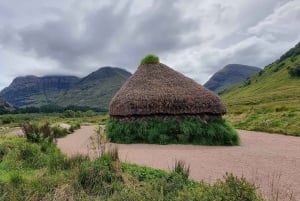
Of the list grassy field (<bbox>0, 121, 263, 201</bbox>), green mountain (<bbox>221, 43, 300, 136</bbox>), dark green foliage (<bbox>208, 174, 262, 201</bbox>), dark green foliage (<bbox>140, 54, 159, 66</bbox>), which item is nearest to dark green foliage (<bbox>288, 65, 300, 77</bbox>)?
green mountain (<bbox>221, 43, 300, 136</bbox>)

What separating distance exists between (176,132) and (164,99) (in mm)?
1914

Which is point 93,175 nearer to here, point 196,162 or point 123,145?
point 196,162

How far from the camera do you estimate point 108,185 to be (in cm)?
750

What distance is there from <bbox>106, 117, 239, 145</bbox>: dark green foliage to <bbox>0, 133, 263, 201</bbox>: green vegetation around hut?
27.7ft

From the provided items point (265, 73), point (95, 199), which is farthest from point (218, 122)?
point (265, 73)

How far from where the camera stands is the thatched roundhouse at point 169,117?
17859 mm

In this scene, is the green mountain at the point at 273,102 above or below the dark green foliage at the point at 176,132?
above

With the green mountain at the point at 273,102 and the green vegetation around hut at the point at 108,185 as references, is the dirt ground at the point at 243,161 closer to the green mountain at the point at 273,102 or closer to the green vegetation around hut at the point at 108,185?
the green vegetation around hut at the point at 108,185

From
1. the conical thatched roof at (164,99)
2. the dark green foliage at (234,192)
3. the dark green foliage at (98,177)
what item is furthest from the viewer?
the conical thatched roof at (164,99)

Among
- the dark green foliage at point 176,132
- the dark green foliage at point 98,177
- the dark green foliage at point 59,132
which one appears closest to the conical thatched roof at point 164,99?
the dark green foliage at point 176,132

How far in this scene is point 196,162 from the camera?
475 inches

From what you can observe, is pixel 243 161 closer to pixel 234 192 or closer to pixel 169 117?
pixel 169 117

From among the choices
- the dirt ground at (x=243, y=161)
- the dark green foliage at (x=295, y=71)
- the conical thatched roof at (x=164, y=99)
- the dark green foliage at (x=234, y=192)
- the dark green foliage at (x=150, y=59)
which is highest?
the dark green foliage at (x=295, y=71)

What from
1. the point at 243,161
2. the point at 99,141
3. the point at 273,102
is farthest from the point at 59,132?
the point at 273,102
